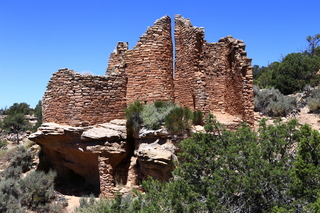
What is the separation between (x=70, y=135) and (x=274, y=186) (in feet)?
24.9

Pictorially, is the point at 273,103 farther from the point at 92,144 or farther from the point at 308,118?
the point at 92,144

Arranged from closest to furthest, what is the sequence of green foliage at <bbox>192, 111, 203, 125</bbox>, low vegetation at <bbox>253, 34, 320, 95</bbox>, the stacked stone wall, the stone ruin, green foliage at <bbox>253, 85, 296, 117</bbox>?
green foliage at <bbox>192, 111, 203, 125</bbox> < the stone ruin < the stacked stone wall < green foliage at <bbox>253, 85, 296, 117</bbox> < low vegetation at <bbox>253, 34, 320, 95</bbox>

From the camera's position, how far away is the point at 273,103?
16.5 metres

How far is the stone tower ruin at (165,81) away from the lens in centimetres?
1098

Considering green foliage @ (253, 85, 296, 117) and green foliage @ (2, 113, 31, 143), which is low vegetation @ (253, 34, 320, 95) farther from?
green foliage @ (2, 113, 31, 143)

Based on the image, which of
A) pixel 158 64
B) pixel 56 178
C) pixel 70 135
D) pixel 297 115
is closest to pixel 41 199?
pixel 56 178

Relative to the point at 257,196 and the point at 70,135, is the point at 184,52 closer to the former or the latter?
the point at 70,135

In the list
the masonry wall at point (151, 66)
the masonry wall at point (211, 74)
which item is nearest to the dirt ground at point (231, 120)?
the masonry wall at point (211, 74)

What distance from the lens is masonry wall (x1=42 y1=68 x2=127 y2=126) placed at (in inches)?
436

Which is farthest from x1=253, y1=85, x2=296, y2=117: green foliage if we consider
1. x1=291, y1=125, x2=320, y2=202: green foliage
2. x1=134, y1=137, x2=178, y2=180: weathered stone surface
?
x1=291, y1=125, x2=320, y2=202: green foliage

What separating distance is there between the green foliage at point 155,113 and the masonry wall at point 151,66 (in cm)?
59

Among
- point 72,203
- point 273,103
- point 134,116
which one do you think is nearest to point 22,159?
point 72,203

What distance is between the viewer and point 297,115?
15195mm

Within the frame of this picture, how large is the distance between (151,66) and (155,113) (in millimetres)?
2066
